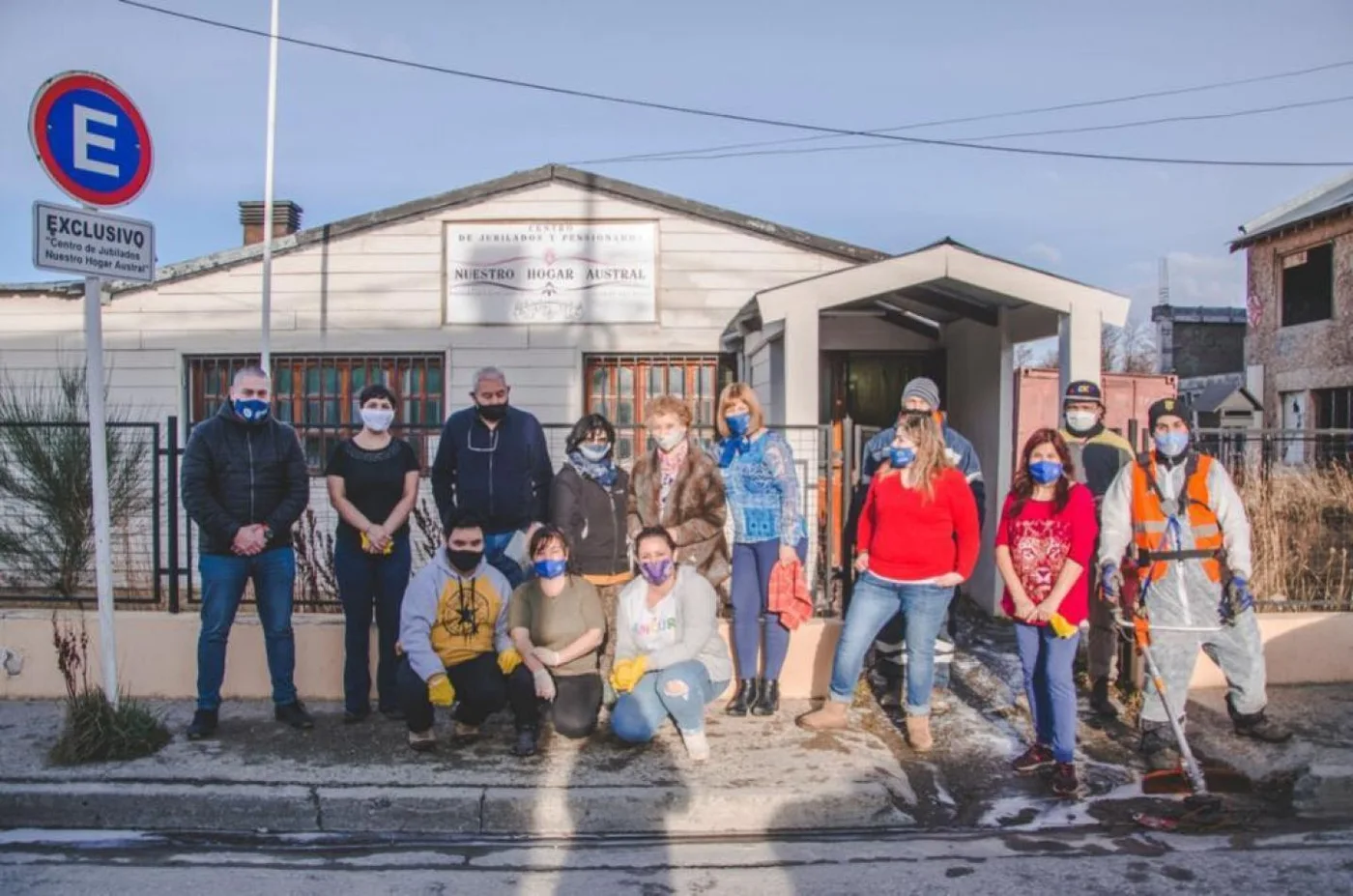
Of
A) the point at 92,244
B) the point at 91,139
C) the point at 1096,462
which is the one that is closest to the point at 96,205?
the point at 92,244

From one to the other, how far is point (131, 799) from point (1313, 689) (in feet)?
21.8

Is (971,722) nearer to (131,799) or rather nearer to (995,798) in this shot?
(995,798)

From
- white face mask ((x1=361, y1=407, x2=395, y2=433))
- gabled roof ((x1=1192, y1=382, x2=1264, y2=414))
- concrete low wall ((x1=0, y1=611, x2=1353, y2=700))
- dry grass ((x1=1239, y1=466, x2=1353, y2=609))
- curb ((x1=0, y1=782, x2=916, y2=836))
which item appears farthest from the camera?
gabled roof ((x1=1192, y1=382, x2=1264, y2=414))

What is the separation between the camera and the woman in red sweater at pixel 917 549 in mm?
5488

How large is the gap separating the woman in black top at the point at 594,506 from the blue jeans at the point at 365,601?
936 mm

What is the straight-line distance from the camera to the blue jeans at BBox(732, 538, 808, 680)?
6.02m

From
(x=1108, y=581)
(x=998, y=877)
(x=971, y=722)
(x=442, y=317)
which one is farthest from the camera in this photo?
(x=442, y=317)

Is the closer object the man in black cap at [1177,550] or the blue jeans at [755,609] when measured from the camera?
the man in black cap at [1177,550]

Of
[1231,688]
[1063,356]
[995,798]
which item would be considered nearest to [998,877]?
[995,798]

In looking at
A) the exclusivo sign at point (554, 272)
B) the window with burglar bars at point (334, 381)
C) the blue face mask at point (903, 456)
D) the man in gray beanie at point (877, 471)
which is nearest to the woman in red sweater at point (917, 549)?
the blue face mask at point (903, 456)

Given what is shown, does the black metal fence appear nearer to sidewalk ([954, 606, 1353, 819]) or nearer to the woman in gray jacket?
sidewalk ([954, 606, 1353, 819])

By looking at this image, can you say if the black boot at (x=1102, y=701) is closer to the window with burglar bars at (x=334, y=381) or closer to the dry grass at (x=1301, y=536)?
the dry grass at (x=1301, y=536)

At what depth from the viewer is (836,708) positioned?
584 centimetres

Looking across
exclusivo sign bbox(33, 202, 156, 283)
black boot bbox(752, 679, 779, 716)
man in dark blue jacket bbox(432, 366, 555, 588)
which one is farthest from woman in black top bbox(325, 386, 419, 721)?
black boot bbox(752, 679, 779, 716)
